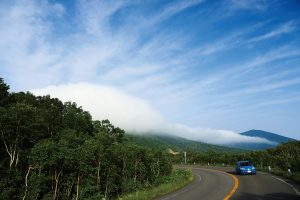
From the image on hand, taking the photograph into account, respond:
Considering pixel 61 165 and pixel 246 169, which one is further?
pixel 246 169

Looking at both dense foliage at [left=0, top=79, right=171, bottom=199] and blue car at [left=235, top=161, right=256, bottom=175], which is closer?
dense foliage at [left=0, top=79, right=171, bottom=199]

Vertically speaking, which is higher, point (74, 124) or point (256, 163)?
point (74, 124)

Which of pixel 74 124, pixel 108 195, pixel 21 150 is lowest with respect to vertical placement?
pixel 108 195

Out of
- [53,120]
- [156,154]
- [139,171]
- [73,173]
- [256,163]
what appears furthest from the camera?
[256,163]

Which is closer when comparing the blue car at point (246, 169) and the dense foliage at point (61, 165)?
the dense foliage at point (61, 165)

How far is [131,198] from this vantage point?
66.4 ft

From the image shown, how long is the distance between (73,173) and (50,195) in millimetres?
3529

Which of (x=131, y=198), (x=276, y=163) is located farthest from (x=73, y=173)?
(x=276, y=163)

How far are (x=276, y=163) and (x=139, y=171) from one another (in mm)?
26888

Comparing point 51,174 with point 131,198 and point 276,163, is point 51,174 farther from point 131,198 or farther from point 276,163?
point 276,163

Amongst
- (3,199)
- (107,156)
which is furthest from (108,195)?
(3,199)

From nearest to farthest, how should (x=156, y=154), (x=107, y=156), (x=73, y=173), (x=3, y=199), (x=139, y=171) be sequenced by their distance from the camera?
(x=3, y=199)
(x=73, y=173)
(x=107, y=156)
(x=139, y=171)
(x=156, y=154)

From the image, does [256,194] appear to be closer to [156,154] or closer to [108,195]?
[108,195]

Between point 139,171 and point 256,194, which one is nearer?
point 256,194
